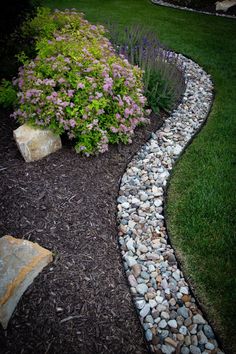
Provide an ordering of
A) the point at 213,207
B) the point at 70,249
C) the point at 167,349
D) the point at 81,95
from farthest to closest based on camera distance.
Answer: the point at 81,95 < the point at 213,207 < the point at 70,249 < the point at 167,349

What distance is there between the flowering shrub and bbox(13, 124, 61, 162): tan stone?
0.33ft

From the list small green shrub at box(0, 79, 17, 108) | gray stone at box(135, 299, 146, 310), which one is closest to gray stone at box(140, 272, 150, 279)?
gray stone at box(135, 299, 146, 310)

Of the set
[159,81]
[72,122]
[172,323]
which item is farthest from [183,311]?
[159,81]

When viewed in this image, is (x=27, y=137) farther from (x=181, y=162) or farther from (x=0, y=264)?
(x=181, y=162)

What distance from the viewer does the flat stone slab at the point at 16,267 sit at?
2.36 metres

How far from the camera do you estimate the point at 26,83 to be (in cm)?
362

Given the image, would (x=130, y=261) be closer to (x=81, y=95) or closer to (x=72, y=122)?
(x=72, y=122)

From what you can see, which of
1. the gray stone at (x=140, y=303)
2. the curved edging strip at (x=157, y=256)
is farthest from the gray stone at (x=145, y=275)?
the gray stone at (x=140, y=303)

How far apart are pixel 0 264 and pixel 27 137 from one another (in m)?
1.53

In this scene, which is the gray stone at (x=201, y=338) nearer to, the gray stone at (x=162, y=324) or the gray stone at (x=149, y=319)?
the gray stone at (x=162, y=324)

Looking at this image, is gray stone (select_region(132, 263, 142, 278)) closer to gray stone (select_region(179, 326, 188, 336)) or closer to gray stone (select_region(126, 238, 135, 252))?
gray stone (select_region(126, 238, 135, 252))

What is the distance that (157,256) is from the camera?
9.53 ft

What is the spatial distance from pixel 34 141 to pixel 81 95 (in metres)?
0.76

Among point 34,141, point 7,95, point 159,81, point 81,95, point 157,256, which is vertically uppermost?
point 81,95
